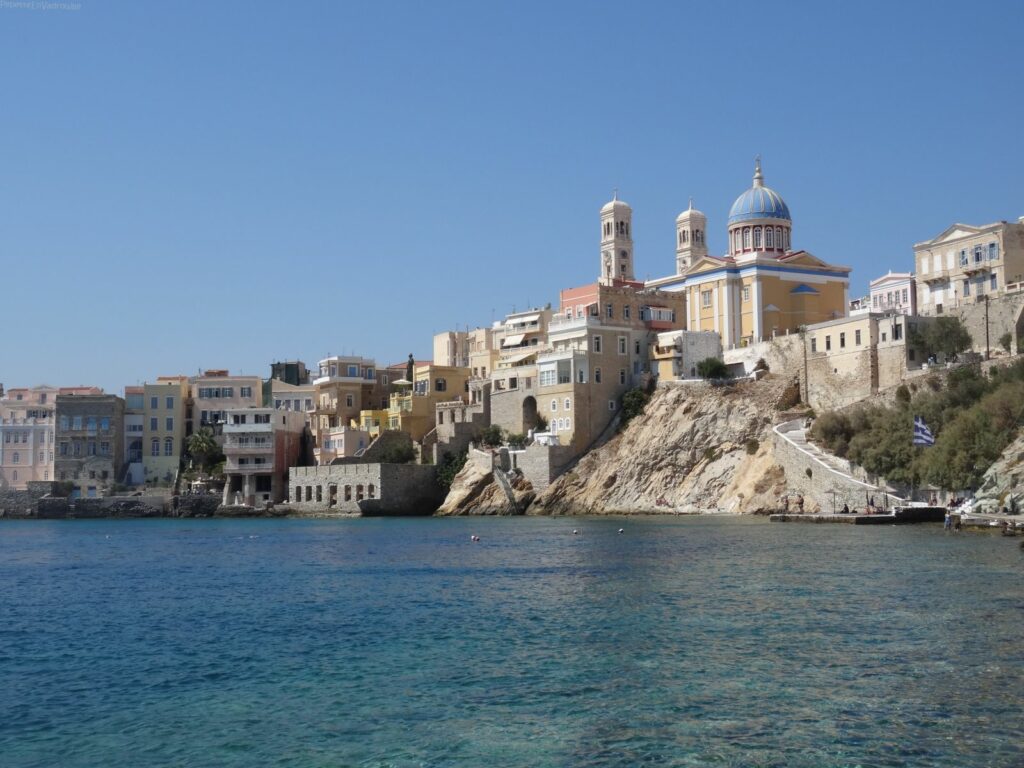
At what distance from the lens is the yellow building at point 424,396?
260 feet

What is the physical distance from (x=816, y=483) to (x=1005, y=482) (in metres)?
11.2

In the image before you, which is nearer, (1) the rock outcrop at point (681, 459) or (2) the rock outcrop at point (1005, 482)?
(2) the rock outcrop at point (1005, 482)

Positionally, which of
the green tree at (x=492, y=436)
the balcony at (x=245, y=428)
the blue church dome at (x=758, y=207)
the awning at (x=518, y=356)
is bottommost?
the green tree at (x=492, y=436)

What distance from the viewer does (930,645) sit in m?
19.5

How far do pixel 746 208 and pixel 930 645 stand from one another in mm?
57417

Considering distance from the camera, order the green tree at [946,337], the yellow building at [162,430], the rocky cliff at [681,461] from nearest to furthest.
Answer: the green tree at [946,337] → the rocky cliff at [681,461] → the yellow building at [162,430]

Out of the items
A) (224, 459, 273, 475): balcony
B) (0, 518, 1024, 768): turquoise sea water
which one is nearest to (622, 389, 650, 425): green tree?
(224, 459, 273, 475): balcony

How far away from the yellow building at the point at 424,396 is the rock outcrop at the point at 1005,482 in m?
40.8

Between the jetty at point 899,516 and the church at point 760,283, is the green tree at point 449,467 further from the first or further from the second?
the jetty at point 899,516

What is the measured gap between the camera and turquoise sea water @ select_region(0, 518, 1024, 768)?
47.1 feet

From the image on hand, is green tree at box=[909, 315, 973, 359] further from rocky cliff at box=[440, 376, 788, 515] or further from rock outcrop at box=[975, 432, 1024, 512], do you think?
rock outcrop at box=[975, 432, 1024, 512]

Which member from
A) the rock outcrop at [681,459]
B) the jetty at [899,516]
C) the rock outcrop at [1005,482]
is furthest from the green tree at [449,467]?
the rock outcrop at [1005,482]

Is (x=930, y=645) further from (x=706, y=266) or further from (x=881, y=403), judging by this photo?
(x=706, y=266)

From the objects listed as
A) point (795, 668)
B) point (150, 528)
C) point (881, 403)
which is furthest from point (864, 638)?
point (150, 528)
